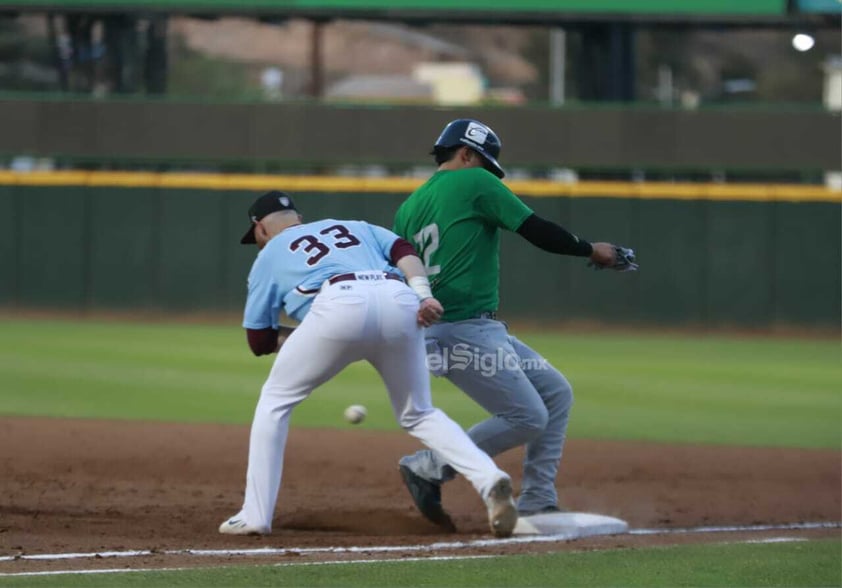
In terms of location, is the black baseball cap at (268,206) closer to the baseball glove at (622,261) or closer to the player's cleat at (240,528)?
the player's cleat at (240,528)

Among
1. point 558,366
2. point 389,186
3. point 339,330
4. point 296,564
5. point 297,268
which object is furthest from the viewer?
point 389,186

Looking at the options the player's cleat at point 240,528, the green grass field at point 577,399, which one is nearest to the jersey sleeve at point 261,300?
the player's cleat at point 240,528

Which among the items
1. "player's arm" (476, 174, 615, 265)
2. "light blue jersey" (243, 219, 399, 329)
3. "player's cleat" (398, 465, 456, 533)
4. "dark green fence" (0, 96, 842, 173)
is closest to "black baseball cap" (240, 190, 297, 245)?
"light blue jersey" (243, 219, 399, 329)

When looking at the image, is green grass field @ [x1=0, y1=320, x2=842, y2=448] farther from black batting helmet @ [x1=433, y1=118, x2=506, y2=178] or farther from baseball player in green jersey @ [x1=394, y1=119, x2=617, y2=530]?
black batting helmet @ [x1=433, y1=118, x2=506, y2=178]

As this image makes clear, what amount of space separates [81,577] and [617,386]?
7821 millimetres

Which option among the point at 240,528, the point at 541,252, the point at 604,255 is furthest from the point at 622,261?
the point at 541,252

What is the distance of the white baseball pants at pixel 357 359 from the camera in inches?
215

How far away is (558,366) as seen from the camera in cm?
1333

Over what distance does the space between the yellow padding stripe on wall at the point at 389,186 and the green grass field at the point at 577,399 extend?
65.6 inches

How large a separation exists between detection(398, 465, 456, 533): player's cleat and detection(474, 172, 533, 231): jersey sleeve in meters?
1.27

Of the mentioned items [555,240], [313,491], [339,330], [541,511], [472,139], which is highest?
[472,139]

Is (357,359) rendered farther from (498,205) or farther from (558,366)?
(558,366)

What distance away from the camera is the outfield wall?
16.9 metres

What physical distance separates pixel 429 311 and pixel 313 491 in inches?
94.5
